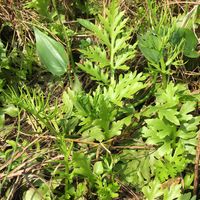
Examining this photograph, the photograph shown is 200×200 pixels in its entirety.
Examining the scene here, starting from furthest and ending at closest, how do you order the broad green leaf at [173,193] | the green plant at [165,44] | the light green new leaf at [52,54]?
the light green new leaf at [52,54], the green plant at [165,44], the broad green leaf at [173,193]

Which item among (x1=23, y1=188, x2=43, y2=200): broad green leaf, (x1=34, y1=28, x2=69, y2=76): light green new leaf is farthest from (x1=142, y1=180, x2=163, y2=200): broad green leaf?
(x1=34, y1=28, x2=69, y2=76): light green new leaf

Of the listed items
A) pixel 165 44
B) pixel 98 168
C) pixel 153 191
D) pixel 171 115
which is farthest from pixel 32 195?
pixel 165 44

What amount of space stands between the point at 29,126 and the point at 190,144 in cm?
69

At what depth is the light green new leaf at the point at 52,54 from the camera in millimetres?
1877

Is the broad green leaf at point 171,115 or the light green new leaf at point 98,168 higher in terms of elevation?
the broad green leaf at point 171,115

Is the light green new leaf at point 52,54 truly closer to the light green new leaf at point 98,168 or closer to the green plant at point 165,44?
the green plant at point 165,44

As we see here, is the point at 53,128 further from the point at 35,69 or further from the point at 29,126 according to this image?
the point at 35,69

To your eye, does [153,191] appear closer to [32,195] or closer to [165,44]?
[32,195]

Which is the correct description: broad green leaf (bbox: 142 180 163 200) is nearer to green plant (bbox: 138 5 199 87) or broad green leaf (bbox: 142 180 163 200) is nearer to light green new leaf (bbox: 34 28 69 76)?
green plant (bbox: 138 5 199 87)

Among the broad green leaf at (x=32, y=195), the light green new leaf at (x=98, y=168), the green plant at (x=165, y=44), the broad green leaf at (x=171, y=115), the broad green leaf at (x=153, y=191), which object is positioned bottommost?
the broad green leaf at (x=153, y=191)

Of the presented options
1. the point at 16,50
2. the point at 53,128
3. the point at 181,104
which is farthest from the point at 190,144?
the point at 16,50

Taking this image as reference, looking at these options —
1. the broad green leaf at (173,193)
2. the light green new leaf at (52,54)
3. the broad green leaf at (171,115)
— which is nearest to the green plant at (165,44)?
the broad green leaf at (171,115)

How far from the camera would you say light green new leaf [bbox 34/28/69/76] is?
1877mm

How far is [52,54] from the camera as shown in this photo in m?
1.88
